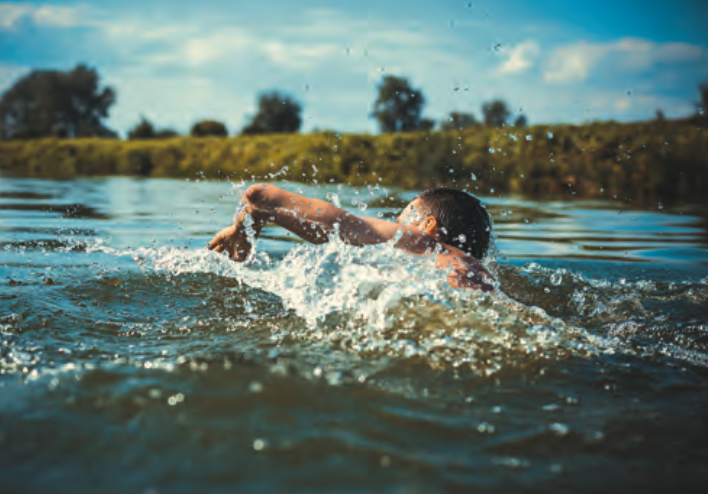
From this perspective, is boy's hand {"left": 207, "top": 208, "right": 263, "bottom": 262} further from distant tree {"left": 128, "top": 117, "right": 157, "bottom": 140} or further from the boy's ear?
distant tree {"left": 128, "top": 117, "right": 157, "bottom": 140}

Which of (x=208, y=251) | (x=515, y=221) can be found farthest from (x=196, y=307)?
(x=515, y=221)

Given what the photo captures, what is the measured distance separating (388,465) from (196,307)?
2394 mm

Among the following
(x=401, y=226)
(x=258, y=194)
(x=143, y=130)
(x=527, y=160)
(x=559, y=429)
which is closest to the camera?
(x=559, y=429)

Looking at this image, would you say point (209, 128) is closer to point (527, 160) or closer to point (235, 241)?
point (527, 160)

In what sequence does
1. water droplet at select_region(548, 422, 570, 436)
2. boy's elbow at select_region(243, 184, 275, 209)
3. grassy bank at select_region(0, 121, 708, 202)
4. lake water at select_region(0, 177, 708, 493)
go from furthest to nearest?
1. grassy bank at select_region(0, 121, 708, 202)
2. boy's elbow at select_region(243, 184, 275, 209)
3. water droplet at select_region(548, 422, 570, 436)
4. lake water at select_region(0, 177, 708, 493)

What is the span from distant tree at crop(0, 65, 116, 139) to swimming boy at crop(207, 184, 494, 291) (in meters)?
118

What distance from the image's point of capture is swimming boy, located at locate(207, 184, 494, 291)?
3229mm

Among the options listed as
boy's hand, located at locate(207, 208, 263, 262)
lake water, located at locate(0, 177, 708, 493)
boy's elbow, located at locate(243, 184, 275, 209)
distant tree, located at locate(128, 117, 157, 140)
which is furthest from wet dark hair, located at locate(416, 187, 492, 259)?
distant tree, located at locate(128, 117, 157, 140)

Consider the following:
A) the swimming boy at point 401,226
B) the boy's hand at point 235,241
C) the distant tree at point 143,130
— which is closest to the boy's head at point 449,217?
the swimming boy at point 401,226

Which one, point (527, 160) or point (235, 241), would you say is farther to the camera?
point (527, 160)

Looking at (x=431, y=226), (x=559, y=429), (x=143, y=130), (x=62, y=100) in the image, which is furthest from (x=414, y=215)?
(x=62, y=100)

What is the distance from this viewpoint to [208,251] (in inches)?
177

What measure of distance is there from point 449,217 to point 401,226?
29.6 inches

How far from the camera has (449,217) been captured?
4098 millimetres
